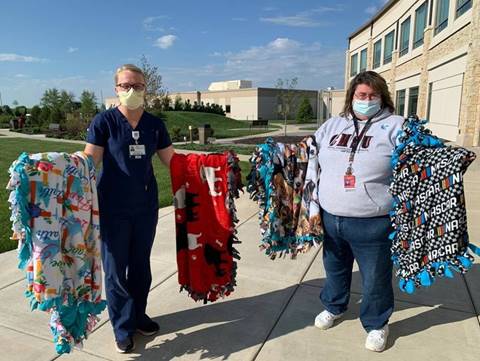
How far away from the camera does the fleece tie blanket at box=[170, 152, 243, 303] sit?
2797mm

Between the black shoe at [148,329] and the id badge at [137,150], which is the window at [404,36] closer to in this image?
the id badge at [137,150]

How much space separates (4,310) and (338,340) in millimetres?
2771

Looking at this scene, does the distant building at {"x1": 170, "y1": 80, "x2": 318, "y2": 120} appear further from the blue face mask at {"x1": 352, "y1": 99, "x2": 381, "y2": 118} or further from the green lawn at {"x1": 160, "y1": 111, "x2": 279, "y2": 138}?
the blue face mask at {"x1": 352, "y1": 99, "x2": 381, "y2": 118}

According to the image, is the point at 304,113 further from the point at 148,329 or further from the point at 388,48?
the point at 148,329

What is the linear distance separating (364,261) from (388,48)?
28738 mm

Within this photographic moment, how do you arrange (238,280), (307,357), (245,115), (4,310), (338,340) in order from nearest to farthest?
(307,357) → (338,340) → (4,310) → (238,280) → (245,115)

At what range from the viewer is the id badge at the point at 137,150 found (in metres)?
2.60

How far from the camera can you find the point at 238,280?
3979 millimetres

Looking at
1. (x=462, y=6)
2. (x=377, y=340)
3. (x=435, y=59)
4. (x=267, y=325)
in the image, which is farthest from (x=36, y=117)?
(x=377, y=340)

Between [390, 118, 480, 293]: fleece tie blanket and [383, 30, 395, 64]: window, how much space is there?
27.3m

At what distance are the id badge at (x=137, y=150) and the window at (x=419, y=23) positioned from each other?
2156 centimetres

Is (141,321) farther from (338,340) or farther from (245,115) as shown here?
(245,115)

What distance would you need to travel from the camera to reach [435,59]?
58.3 ft

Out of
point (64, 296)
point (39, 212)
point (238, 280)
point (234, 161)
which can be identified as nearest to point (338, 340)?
point (238, 280)
